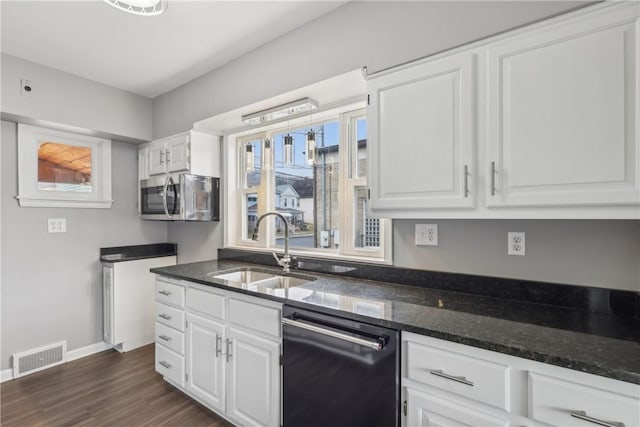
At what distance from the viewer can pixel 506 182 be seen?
4.30ft

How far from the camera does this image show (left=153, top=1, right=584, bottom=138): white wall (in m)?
1.46

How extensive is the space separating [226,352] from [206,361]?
236 mm

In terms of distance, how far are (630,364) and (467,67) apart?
119 centimetres

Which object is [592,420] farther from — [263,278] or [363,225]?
[263,278]

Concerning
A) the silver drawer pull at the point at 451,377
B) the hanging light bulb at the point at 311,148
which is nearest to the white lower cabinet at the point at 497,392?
the silver drawer pull at the point at 451,377

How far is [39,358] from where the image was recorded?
8.79ft

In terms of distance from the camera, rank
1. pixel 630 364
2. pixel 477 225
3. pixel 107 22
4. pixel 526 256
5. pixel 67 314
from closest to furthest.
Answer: pixel 630 364
pixel 526 256
pixel 477 225
pixel 107 22
pixel 67 314

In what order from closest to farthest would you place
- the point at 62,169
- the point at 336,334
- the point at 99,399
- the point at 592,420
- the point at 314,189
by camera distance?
the point at 592,420
the point at 336,334
the point at 99,399
the point at 314,189
the point at 62,169

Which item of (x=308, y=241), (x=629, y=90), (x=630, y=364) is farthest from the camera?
(x=308, y=241)

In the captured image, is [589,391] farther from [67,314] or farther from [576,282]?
[67,314]

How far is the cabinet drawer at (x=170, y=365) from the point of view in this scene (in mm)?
2217

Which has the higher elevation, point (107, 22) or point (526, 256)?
point (107, 22)

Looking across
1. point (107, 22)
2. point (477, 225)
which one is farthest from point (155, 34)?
point (477, 225)

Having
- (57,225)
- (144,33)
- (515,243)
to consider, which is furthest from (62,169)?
(515,243)
